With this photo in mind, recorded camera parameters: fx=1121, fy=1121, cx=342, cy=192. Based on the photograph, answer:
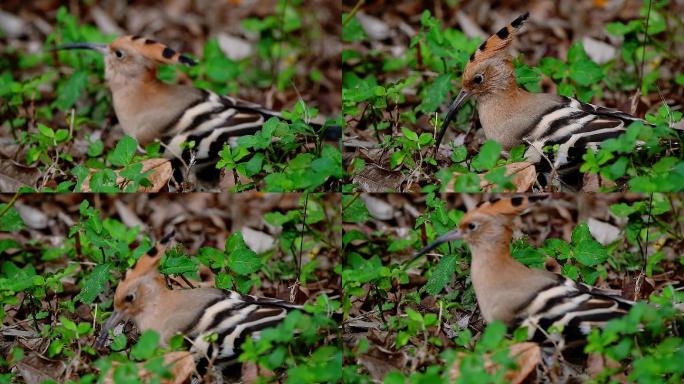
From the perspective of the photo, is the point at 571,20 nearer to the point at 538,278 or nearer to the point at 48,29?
the point at 538,278

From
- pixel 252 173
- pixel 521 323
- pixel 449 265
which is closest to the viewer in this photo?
pixel 521 323

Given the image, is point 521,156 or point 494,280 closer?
point 494,280

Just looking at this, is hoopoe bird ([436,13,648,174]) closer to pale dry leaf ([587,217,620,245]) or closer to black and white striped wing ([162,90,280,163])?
pale dry leaf ([587,217,620,245])

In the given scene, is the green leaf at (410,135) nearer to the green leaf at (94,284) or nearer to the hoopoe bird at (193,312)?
the hoopoe bird at (193,312)

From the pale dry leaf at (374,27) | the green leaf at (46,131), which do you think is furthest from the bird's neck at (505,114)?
the green leaf at (46,131)

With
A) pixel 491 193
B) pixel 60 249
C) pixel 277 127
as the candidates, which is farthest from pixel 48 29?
pixel 491 193

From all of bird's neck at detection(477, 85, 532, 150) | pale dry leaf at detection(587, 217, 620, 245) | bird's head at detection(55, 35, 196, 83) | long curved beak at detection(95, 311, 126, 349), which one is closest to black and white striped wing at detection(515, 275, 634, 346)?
bird's neck at detection(477, 85, 532, 150)
